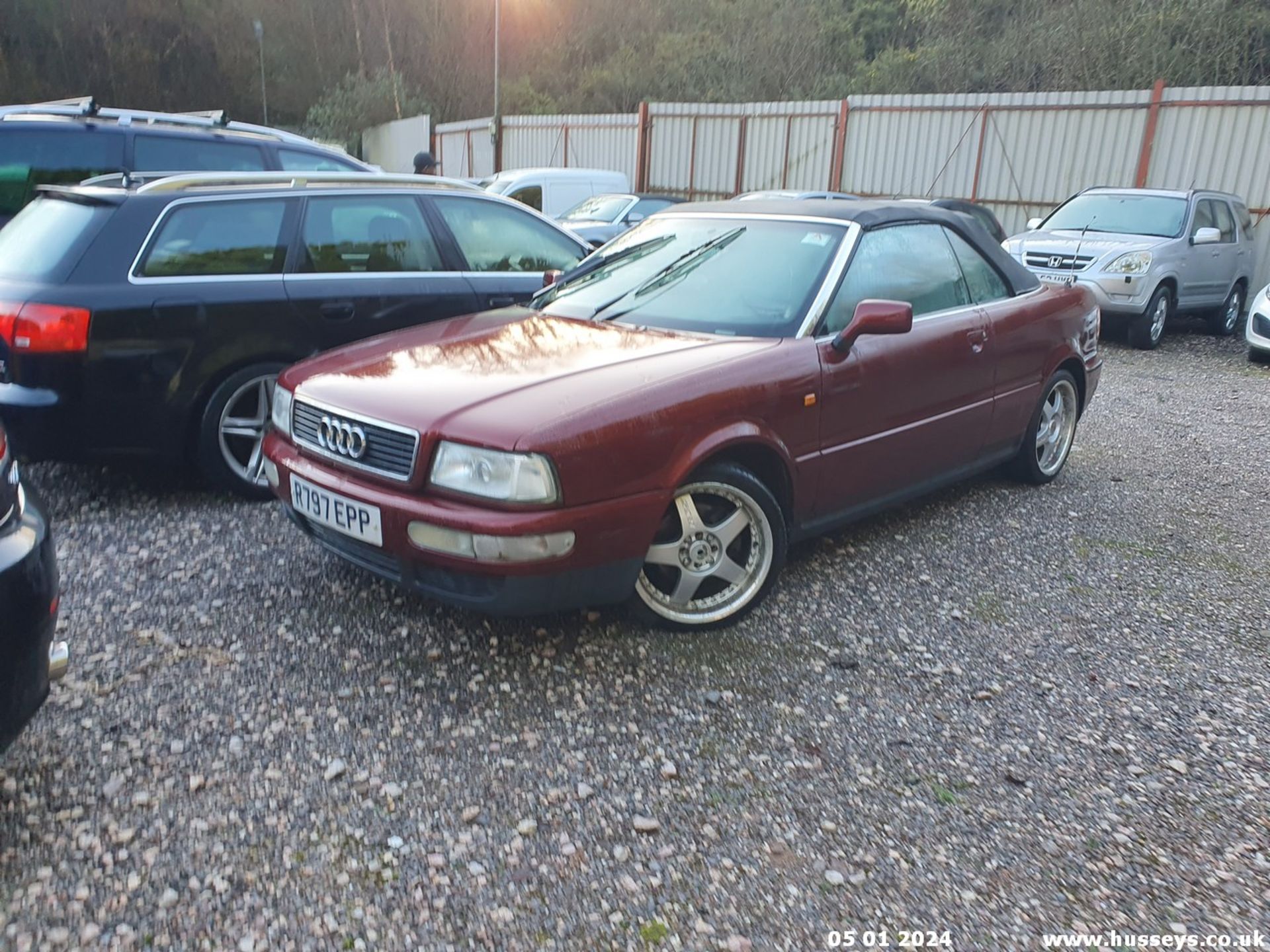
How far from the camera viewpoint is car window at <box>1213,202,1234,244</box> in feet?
37.0

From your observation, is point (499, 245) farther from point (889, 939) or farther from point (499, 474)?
point (889, 939)

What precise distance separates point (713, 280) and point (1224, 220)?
32.9ft

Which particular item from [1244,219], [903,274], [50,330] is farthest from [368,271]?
[1244,219]

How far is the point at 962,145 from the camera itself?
15.4 metres

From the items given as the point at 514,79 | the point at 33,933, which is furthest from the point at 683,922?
the point at 514,79

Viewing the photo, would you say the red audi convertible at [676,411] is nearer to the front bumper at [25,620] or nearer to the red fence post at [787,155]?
the front bumper at [25,620]

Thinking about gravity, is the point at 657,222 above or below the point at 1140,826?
above

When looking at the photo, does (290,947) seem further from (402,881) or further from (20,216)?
(20,216)

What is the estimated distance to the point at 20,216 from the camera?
4793mm

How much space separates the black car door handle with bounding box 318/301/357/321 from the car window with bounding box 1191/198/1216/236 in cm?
949

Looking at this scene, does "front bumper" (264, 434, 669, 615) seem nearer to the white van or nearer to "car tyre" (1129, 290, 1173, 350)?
"car tyre" (1129, 290, 1173, 350)

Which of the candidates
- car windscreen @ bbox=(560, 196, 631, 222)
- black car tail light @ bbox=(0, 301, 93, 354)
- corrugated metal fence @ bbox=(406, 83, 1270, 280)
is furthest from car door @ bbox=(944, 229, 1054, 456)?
corrugated metal fence @ bbox=(406, 83, 1270, 280)

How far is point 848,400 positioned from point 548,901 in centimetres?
227

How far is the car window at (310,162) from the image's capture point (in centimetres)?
761
